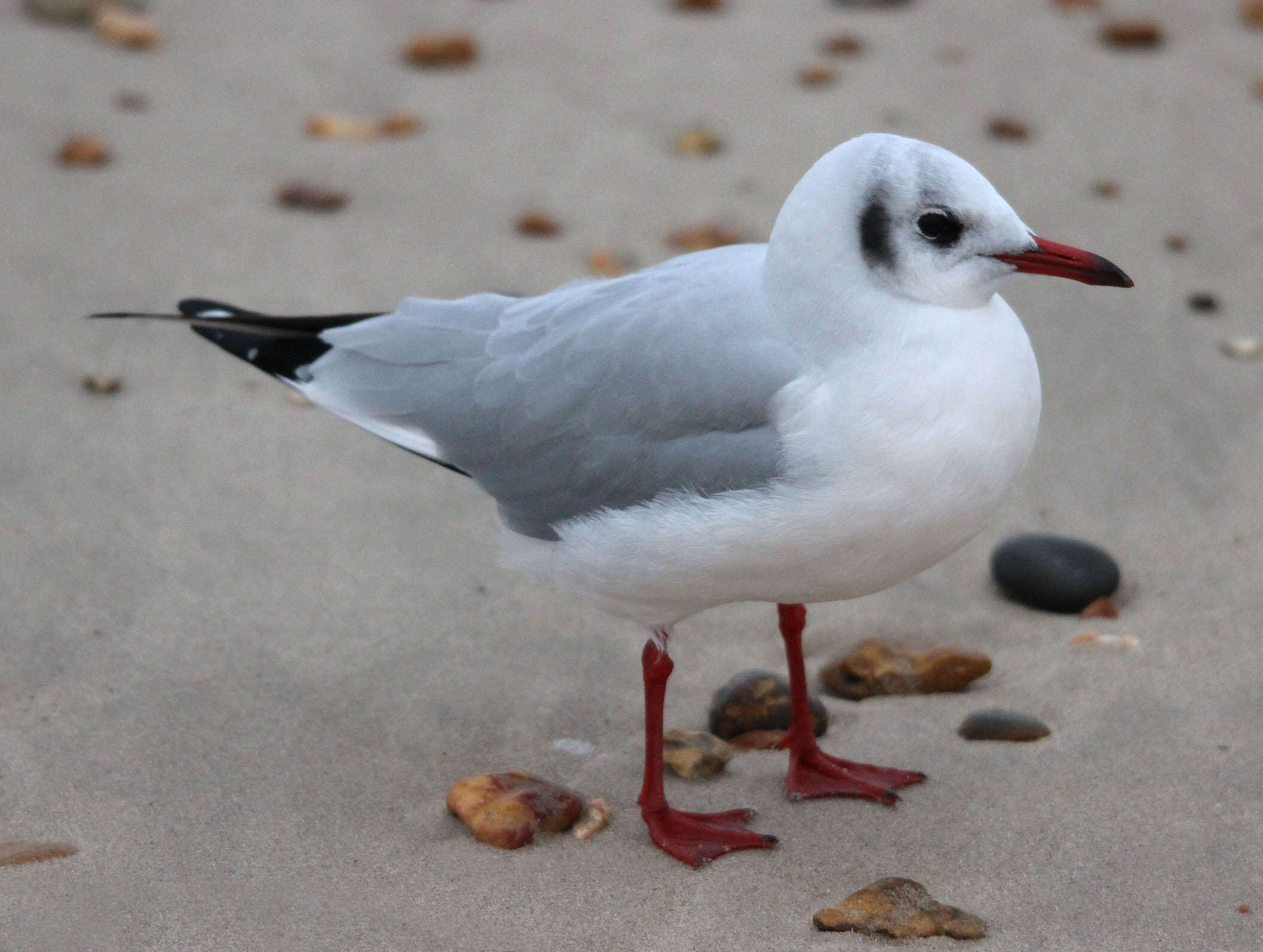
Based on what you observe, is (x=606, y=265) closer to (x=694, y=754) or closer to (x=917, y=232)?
(x=694, y=754)

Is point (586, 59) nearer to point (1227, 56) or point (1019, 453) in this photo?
point (1227, 56)

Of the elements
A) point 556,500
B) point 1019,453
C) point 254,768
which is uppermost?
point 1019,453

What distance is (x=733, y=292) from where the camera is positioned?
3.02 m

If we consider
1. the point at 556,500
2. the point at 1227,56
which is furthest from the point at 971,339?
the point at 1227,56

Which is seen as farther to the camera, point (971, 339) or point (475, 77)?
point (475, 77)

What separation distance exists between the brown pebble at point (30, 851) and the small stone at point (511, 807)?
2.68 ft

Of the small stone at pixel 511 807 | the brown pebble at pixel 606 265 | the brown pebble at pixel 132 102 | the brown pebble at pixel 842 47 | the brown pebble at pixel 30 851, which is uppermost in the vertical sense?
the brown pebble at pixel 842 47

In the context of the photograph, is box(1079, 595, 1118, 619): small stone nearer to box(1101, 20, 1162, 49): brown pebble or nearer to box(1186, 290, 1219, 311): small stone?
box(1186, 290, 1219, 311): small stone

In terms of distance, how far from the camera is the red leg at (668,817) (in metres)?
3.15

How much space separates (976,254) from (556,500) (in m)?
1.05

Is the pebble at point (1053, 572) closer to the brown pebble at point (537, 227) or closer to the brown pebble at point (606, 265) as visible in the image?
the brown pebble at point (606, 265)

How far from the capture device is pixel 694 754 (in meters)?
3.49

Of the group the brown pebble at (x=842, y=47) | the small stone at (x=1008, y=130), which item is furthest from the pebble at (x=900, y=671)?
the brown pebble at (x=842, y=47)

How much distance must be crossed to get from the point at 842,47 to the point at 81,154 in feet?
11.1
